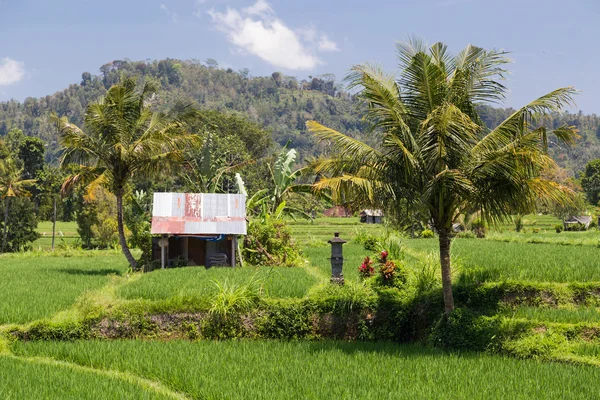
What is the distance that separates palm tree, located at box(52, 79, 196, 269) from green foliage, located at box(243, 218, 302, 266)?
3.52m

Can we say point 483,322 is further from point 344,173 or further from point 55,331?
point 55,331

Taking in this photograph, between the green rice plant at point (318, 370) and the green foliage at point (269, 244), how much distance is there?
314 inches

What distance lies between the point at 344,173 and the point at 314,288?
286 cm

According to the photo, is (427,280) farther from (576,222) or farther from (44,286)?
(576,222)

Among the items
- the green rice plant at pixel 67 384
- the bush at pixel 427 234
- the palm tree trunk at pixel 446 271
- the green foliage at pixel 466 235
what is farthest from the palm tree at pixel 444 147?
the bush at pixel 427 234

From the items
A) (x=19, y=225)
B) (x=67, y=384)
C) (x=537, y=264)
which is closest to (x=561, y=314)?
(x=537, y=264)

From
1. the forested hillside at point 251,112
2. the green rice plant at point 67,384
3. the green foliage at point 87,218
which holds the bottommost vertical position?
the green rice plant at point 67,384

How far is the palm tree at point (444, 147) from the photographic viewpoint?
10188 mm

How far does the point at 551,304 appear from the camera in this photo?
39.2 ft

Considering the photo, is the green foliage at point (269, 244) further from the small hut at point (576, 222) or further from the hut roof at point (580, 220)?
the hut roof at point (580, 220)

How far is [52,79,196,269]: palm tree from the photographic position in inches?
669

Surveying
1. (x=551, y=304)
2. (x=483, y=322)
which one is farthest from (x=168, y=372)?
(x=551, y=304)

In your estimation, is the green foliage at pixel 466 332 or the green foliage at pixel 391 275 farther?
the green foliage at pixel 391 275

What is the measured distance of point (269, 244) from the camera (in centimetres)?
1938
